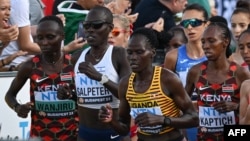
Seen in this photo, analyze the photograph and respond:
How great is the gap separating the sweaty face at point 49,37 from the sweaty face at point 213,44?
1605 mm

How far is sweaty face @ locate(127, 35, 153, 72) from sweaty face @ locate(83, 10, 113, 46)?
83cm

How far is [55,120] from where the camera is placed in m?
11.0

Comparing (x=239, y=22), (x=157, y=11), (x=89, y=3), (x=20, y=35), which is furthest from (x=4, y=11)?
(x=239, y=22)

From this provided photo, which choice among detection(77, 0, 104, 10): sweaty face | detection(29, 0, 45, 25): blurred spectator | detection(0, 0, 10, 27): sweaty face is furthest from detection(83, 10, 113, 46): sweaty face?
detection(29, 0, 45, 25): blurred spectator

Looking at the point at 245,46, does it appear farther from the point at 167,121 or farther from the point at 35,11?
the point at 35,11

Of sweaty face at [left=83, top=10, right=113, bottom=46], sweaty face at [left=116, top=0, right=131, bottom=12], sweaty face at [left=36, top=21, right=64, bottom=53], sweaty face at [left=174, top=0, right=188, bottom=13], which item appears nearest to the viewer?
sweaty face at [left=83, top=10, right=113, bottom=46]

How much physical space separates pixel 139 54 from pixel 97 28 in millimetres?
1052

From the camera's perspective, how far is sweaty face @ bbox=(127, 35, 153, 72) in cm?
1003

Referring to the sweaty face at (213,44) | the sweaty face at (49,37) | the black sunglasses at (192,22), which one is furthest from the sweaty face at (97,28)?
the black sunglasses at (192,22)

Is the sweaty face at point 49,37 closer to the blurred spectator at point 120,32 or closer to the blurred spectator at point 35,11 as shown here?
the blurred spectator at point 120,32

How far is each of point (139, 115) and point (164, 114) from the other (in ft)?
1.32

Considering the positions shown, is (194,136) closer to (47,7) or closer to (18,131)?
(18,131)

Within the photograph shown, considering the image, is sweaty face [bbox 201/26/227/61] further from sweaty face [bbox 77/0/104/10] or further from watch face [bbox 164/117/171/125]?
sweaty face [bbox 77/0/104/10]

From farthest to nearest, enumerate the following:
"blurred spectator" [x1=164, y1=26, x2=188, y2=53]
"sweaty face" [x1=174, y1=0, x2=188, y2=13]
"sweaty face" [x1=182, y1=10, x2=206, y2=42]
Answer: "sweaty face" [x1=174, y1=0, x2=188, y2=13]
"blurred spectator" [x1=164, y1=26, x2=188, y2=53]
"sweaty face" [x1=182, y1=10, x2=206, y2=42]
